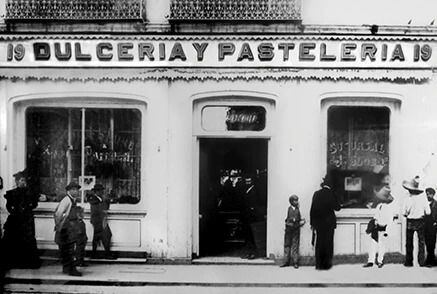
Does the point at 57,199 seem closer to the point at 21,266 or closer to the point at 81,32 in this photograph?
the point at 21,266

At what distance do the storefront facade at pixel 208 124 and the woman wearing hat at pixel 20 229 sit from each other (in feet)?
0.29

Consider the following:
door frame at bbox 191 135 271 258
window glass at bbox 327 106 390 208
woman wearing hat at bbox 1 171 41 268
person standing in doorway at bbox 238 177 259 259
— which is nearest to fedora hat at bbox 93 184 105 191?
woman wearing hat at bbox 1 171 41 268

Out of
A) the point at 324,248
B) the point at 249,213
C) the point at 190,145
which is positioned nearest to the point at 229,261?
the point at 249,213

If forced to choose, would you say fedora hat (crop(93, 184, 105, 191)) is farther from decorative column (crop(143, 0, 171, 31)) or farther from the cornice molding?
decorative column (crop(143, 0, 171, 31))

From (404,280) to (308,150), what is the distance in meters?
1.22

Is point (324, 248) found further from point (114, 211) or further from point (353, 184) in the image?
point (114, 211)

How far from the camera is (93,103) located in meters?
4.70

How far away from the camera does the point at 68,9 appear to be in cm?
433

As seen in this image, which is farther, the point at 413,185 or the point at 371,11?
the point at 413,185

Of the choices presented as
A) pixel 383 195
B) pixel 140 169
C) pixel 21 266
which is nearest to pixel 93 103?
pixel 140 169

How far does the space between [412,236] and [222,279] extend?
1.50 meters

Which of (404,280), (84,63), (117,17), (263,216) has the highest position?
(117,17)

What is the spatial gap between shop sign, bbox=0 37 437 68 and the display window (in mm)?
434

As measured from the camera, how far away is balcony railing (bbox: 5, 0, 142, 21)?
432 centimetres
